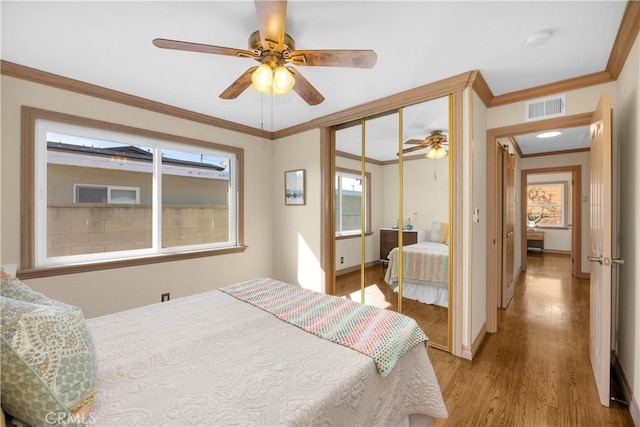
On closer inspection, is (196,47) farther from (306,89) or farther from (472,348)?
(472,348)

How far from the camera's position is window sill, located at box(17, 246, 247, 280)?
227cm

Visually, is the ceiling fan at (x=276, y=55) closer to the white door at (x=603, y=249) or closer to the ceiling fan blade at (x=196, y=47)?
the ceiling fan blade at (x=196, y=47)

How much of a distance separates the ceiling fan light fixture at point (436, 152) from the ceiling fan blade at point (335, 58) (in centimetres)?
128

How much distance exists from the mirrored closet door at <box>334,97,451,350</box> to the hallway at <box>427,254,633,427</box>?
1.31 ft

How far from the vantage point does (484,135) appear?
2771mm

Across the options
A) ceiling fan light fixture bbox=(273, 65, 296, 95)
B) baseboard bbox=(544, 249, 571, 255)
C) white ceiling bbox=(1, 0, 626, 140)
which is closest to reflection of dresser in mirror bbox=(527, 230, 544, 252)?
baseboard bbox=(544, 249, 571, 255)

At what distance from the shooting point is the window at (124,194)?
243 cm

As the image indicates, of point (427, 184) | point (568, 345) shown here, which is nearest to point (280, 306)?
point (427, 184)

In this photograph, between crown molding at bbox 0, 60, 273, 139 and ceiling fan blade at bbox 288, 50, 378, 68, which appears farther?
crown molding at bbox 0, 60, 273, 139

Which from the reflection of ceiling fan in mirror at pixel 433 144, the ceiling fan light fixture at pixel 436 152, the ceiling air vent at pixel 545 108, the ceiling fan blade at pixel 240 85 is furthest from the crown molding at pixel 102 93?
the ceiling air vent at pixel 545 108

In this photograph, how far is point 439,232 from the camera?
2.68 meters

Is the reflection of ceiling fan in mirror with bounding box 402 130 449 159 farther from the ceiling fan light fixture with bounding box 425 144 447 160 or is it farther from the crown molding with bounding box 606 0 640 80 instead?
the crown molding with bounding box 606 0 640 80

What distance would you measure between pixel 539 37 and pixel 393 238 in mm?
1967

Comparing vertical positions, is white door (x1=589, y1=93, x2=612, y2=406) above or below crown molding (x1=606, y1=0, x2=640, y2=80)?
below
